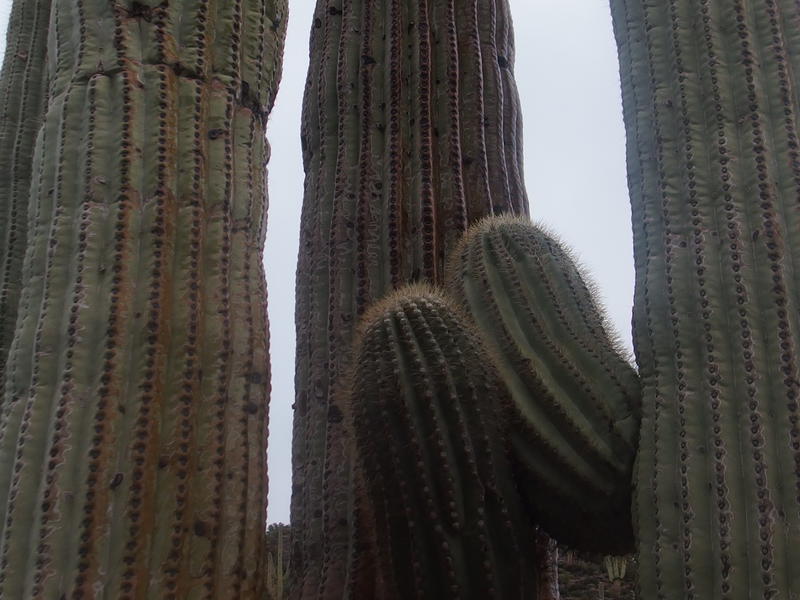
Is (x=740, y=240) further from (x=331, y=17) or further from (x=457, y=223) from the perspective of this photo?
(x=331, y=17)

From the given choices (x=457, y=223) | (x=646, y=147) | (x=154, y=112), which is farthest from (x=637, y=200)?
(x=154, y=112)

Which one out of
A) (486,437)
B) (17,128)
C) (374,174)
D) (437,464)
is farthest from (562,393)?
(17,128)

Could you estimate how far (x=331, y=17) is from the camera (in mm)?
5070

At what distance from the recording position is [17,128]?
533 cm

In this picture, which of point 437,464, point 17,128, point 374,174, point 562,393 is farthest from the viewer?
point 17,128

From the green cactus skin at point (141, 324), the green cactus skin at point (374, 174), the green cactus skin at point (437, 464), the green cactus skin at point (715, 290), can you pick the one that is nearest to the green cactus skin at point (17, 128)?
the green cactus skin at point (374, 174)

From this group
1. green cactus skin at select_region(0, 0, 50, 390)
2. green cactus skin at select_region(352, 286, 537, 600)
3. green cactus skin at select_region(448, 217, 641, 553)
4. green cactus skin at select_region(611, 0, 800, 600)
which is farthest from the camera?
green cactus skin at select_region(0, 0, 50, 390)

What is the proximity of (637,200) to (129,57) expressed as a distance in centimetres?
167

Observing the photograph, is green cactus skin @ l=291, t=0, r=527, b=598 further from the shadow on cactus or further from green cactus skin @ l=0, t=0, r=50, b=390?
green cactus skin @ l=0, t=0, r=50, b=390

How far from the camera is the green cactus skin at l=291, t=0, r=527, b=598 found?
408 centimetres

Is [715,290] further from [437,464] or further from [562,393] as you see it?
[437,464]

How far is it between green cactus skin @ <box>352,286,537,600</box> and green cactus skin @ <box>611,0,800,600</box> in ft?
1.29

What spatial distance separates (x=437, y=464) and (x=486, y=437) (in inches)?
6.8

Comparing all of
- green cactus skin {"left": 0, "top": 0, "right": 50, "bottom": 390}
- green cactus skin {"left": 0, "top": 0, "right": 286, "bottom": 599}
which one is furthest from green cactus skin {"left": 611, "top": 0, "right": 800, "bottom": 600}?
green cactus skin {"left": 0, "top": 0, "right": 50, "bottom": 390}
